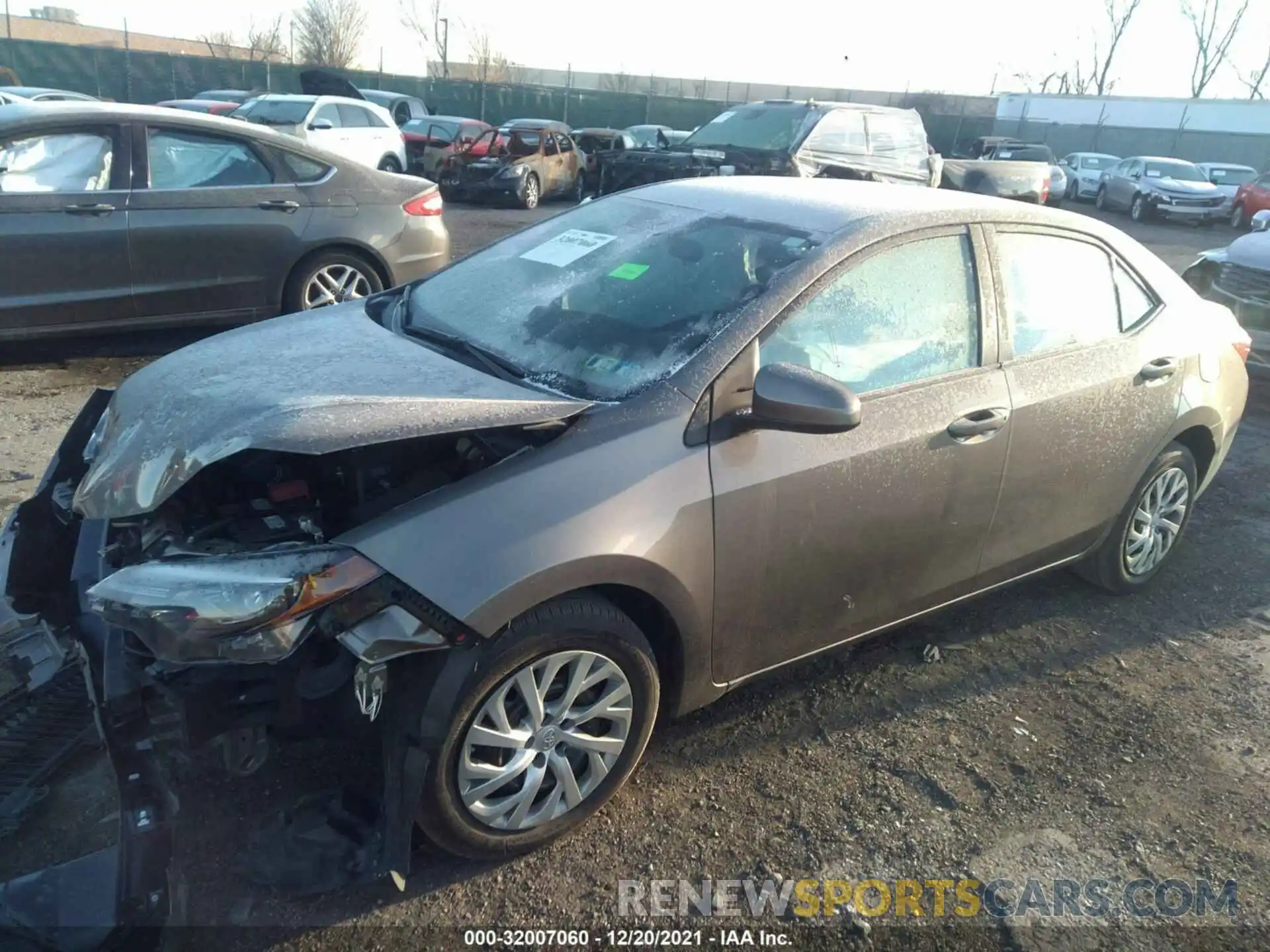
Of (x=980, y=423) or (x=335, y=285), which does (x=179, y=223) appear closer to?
(x=335, y=285)

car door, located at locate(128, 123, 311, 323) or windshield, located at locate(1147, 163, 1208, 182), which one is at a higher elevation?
windshield, located at locate(1147, 163, 1208, 182)

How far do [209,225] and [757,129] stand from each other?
786 centimetres

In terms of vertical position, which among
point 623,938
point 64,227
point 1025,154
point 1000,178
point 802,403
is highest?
point 1025,154

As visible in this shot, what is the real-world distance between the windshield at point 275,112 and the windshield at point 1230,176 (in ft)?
73.2

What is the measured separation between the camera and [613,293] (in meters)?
3.13

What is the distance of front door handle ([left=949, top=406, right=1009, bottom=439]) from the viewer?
3.12 m

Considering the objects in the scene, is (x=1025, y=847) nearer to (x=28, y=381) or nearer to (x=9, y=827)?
(x=9, y=827)

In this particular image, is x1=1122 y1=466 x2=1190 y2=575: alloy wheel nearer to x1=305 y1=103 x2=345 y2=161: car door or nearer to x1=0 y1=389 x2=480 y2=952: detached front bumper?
x1=0 y1=389 x2=480 y2=952: detached front bumper

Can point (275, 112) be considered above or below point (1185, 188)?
above

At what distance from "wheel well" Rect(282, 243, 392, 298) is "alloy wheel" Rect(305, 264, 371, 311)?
9cm

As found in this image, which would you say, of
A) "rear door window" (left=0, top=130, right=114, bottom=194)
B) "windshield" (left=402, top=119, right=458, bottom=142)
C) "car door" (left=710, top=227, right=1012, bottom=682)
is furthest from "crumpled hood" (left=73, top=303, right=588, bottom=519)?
"windshield" (left=402, top=119, right=458, bottom=142)

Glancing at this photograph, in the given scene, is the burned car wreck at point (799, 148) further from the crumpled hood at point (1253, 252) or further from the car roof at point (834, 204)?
the car roof at point (834, 204)

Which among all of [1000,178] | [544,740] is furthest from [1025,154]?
[544,740]

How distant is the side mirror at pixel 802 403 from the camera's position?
260cm
